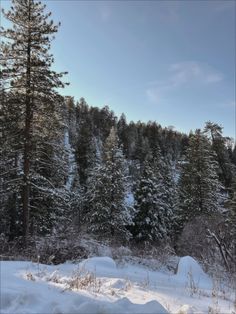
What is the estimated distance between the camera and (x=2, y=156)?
18.4 metres

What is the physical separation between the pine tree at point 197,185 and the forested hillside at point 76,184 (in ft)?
0.29

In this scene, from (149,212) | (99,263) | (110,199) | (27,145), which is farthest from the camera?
(149,212)

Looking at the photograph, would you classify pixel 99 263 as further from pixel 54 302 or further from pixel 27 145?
pixel 27 145

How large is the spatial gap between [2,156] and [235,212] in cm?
1904

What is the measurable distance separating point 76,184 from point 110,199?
13349 millimetres

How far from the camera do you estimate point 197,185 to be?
2855 centimetres

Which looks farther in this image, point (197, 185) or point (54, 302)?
point (197, 185)

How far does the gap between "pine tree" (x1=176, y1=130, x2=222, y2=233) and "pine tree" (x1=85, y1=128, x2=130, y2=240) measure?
523cm

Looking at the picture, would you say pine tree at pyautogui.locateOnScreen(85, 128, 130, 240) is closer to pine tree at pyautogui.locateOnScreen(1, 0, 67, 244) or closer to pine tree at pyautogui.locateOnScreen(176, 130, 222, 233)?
pine tree at pyautogui.locateOnScreen(176, 130, 222, 233)

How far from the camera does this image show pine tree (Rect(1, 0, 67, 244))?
17.1 meters

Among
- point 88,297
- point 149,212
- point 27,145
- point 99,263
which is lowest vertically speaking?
point 99,263

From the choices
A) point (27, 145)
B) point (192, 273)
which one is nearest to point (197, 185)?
point (27, 145)

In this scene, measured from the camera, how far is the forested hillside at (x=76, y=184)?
17.2m

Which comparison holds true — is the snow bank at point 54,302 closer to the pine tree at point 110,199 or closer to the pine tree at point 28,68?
the pine tree at point 28,68
